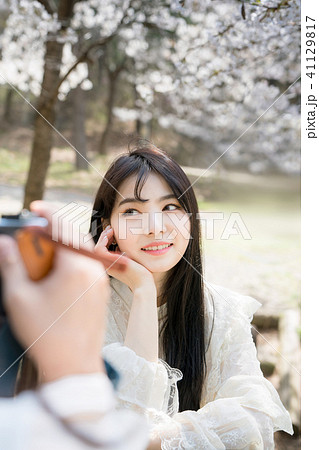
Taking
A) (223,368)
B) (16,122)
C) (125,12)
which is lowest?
(223,368)

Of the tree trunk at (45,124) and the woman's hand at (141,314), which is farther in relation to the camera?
the tree trunk at (45,124)

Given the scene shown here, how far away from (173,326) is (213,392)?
12 centimetres

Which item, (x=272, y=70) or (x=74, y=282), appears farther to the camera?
(x=272, y=70)

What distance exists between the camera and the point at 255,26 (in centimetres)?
104

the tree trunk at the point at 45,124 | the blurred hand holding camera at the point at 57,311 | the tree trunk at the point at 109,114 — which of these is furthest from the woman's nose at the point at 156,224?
the tree trunk at the point at 109,114

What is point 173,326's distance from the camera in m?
0.76

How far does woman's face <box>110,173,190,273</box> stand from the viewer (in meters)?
0.70

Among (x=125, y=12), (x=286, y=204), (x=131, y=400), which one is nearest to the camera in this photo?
(x=131, y=400)

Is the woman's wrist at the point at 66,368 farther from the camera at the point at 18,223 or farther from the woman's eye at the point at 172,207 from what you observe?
the woman's eye at the point at 172,207

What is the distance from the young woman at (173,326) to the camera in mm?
593

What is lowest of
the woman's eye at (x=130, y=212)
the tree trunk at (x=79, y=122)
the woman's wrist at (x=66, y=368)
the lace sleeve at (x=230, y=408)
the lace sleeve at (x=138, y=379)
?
the lace sleeve at (x=230, y=408)
